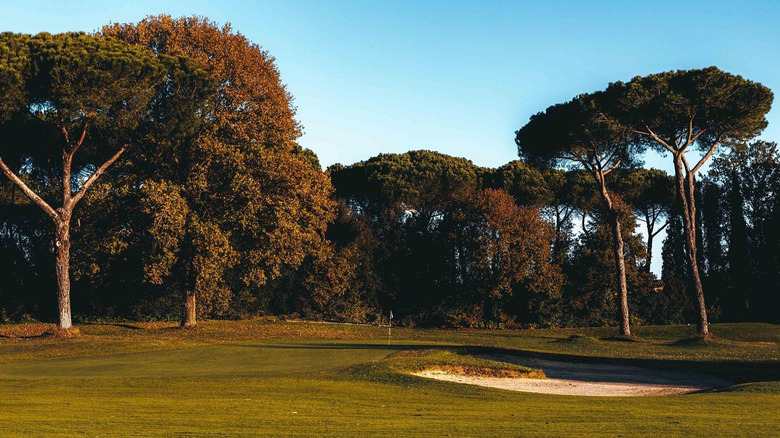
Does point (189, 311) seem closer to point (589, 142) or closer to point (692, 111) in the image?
point (589, 142)

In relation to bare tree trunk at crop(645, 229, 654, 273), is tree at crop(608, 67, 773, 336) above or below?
above

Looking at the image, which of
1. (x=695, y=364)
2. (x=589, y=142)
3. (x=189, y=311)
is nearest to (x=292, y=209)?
(x=189, y=311)

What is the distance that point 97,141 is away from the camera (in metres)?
41.0

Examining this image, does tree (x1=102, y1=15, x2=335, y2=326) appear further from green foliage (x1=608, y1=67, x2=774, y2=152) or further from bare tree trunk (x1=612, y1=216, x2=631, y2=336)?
green foliage (x1=608, y1=67, x2=774, y2=152)

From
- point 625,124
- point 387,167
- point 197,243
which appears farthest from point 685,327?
point 197,243

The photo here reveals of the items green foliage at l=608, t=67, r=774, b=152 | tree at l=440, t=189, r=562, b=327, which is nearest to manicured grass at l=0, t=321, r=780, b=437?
green foliage at l=608, t=67, r=774, b=152

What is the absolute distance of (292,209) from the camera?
1571 inches

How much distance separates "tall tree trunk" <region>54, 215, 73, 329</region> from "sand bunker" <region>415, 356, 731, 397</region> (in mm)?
21595

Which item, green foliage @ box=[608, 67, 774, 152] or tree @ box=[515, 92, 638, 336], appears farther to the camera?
tree @ box=[515, 92, 638, 336]

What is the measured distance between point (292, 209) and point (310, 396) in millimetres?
23879

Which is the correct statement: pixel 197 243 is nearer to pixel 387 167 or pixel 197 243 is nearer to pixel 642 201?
pixel 387 167

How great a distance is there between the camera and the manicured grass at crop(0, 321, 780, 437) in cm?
1151

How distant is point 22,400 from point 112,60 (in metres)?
24.7

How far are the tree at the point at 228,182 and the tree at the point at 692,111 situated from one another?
1867cm
